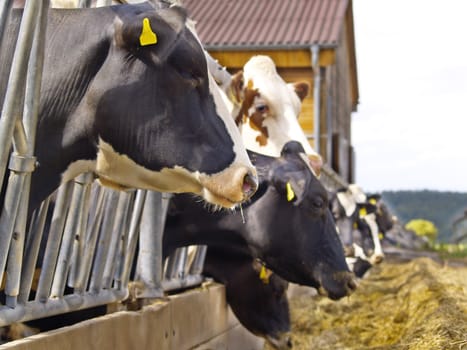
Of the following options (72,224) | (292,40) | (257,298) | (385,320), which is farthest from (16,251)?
(292,40)

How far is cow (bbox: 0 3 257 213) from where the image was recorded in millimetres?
2881

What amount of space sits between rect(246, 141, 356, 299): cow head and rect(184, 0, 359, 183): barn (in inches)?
352

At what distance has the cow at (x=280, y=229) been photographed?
510 cm

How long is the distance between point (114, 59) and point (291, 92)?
4966 mm

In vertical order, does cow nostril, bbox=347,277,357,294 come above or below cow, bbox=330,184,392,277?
above

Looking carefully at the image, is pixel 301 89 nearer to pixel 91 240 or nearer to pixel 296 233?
pixel 296 233

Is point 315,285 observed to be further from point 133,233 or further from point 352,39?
point 352,39

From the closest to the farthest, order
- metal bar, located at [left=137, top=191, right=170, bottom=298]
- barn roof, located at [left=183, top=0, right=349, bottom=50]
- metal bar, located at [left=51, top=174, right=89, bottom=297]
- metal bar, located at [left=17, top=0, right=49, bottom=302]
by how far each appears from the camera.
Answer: metal bar, located at [left=17, top=0, right=49, bottom=302]
metal bar, located at [left=51, top=174, right=89, bottom=297]
metal bar, located at [left=137, top=191, right=170, bottom=298]
barn roof, located at [left=183, top=0, right=349, bottom=50]

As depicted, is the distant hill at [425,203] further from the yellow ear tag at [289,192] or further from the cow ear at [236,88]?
the yellow ear tag at [289,192]

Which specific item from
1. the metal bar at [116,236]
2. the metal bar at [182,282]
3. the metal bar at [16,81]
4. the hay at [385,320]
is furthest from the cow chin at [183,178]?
the metal bar at [182,282]

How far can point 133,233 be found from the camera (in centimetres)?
429

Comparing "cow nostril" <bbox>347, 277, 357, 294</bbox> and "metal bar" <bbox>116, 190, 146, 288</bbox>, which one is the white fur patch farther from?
"metal bar" <bbox>116, 190, 146, 288</bbox>

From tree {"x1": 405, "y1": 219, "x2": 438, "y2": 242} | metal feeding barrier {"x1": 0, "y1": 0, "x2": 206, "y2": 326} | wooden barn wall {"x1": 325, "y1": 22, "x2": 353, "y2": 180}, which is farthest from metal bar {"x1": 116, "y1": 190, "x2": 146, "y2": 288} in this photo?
tree {"x1": 405, "y1": 219, "x2": 438, "y2": 242}

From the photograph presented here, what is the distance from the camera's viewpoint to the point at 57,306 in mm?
3217
